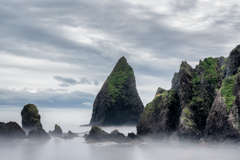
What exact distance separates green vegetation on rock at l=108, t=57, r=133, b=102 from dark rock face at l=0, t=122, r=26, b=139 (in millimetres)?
41889

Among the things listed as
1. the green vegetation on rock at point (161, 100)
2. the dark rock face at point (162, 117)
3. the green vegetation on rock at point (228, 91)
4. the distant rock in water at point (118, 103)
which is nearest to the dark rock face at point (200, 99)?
the dark rock face at point (162, 117)

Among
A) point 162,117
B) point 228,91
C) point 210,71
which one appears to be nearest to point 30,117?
point 162,117

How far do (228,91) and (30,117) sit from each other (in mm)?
46201

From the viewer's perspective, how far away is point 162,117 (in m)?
46.2

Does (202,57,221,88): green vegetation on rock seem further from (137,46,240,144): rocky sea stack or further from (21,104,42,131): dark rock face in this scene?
(21,104,42,131): dark rock face

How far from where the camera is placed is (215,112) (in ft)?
119

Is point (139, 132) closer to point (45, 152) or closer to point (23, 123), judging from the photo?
point (45, 152)

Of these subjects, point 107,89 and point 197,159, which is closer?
point 197,159

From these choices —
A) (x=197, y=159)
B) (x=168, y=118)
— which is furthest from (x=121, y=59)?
(x=197, y=159)

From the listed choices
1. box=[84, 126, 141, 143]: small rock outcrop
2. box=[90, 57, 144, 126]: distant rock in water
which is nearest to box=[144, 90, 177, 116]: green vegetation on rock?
box=[84, 126, 141, 143]: small rock outcrop

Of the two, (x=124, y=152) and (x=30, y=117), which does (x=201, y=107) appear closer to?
(x=124, y=152)

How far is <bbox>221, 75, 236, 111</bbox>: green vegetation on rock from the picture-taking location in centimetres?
3481

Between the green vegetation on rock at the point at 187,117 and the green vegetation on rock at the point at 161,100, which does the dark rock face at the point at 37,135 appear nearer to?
the green vegetation on rock at the point at 161,100

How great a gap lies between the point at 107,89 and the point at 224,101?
60.5m
